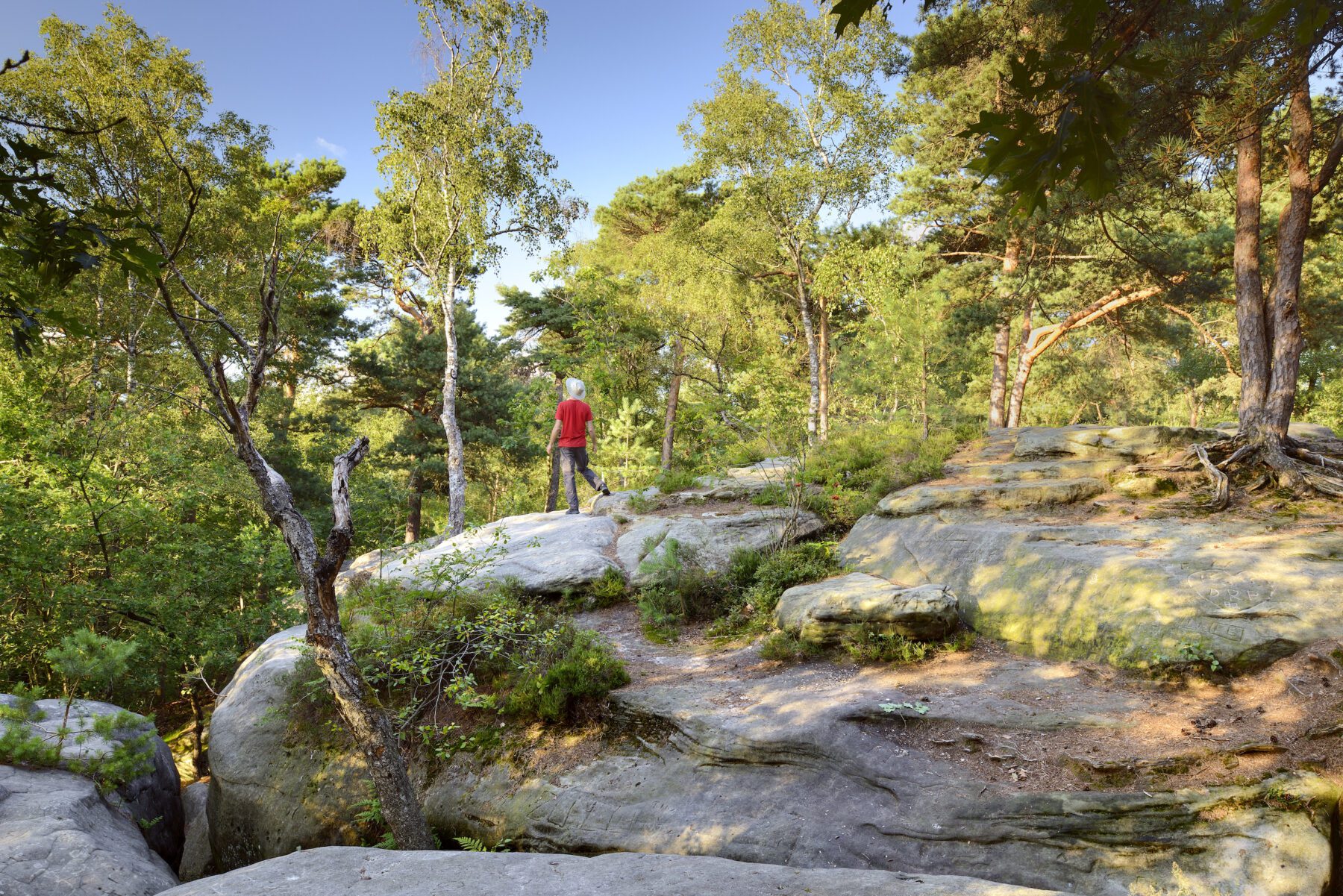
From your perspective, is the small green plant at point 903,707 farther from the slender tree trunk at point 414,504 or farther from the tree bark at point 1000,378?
the slender tree trunk at point 414,504

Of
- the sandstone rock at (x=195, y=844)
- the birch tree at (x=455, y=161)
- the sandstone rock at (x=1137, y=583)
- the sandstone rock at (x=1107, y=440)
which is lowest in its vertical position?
the sandstone rock at (x=195, y=844)

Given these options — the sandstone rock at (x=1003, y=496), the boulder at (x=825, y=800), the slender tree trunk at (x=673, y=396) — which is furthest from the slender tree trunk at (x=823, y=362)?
the boulder at (x=825, y=800)

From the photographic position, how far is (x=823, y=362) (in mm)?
27703

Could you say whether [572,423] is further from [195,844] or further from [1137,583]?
[1137,583]

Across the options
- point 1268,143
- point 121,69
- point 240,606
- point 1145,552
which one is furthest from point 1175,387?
point 121,69

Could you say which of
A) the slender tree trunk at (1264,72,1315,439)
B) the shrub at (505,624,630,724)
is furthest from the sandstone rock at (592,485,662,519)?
the slender tree trunk at (1264,72,1315,439)

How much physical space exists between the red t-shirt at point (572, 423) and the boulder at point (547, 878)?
8.57 meters

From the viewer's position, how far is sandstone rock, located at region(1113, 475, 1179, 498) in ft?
29.6

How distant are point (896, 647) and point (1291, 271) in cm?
784

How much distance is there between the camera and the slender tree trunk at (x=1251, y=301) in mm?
9094

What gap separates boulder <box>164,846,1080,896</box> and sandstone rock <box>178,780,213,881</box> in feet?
15.4

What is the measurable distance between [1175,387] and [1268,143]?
28968mm

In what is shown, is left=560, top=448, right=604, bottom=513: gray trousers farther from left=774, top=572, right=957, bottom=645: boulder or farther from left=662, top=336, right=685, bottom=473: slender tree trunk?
left=662, top=336, right=685, bottom=473: slender tree trunk

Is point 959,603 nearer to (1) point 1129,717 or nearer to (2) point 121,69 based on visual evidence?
(1) point 1129,717
